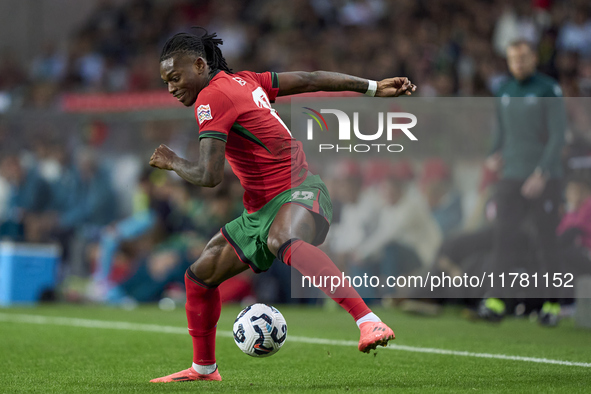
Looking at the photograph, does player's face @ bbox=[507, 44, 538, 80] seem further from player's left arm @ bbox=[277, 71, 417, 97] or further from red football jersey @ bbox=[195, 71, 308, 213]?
red football jersey @ bbox=[195, 71, 308, 213]

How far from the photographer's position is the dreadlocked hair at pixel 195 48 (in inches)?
179

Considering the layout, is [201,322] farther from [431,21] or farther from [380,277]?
[431,21]

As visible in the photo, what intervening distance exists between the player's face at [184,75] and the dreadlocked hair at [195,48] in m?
0.04

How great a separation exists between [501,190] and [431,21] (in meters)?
5.75

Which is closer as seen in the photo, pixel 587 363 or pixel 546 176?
pixel 587 363

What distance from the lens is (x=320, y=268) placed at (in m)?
4.17

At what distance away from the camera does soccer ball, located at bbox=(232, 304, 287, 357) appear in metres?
4.59

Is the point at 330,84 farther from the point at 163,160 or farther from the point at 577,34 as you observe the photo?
the point at 577,34

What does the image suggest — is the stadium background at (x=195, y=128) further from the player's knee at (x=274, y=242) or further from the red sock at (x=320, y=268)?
the red sock at (x=320, y=268)

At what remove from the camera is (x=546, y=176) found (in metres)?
7.98

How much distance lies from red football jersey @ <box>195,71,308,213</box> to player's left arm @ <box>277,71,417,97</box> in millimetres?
179

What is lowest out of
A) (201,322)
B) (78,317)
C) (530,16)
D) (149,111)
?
(78,317)

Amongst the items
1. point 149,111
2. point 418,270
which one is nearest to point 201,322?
point 418,270

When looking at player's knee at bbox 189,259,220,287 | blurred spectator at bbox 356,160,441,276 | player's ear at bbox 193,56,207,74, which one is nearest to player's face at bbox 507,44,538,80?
blurred spectator at bbox 356,160,441,276
